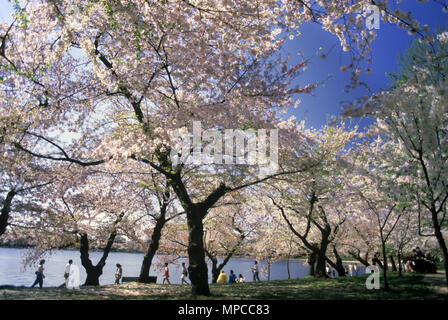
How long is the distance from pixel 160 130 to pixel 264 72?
11.8ft

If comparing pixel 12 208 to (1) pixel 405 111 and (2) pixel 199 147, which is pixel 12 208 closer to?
(2) pixel 199 147

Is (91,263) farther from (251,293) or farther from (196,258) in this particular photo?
(251,293)

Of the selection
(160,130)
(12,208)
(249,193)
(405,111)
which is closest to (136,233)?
(12,208)

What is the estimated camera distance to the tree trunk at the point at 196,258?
28.1 ft

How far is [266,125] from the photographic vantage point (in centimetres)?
879

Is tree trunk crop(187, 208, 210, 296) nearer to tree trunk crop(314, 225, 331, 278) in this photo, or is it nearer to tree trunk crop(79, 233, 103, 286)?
tree trunk crop(314, 225, 331, 278)

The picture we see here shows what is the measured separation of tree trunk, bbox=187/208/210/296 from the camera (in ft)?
28.1

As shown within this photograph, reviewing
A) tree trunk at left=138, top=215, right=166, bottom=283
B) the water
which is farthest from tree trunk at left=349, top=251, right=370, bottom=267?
tree trunk at left=138, top=215, right=166, bottom=283

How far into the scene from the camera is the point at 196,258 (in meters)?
8.80

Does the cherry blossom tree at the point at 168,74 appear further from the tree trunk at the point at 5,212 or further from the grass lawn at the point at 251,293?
the tree trunk at the point at 5,212

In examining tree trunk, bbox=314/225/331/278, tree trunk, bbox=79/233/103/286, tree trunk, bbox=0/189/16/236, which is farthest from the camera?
tree trunk, bbox=79/233/103/286

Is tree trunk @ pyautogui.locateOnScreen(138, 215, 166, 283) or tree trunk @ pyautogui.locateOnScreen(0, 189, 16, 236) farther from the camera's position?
tree trunk @ pyautogui.locateOnScreen(138, 215, 166, 283)

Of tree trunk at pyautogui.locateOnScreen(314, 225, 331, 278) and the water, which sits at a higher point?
tree trunk at pyautogui.locateOnScreen(314, 225, 331, 278)

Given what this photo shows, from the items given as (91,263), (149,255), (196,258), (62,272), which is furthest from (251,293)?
(62,272)
